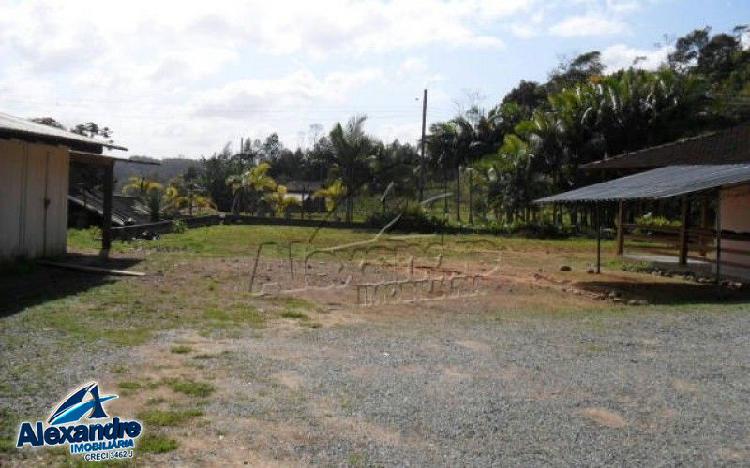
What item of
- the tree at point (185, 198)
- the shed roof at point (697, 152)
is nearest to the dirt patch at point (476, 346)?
the shed roof at point (697, 152)

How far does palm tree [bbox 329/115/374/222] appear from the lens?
34125mm

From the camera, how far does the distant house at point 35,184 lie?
39.6ft

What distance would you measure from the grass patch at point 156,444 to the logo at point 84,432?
60mm

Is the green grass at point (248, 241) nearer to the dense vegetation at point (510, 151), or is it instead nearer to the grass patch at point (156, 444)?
the dense vegetation at point (510, 151)

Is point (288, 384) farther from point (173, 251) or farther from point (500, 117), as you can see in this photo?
point (500, 117)

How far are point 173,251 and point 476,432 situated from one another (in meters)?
13.9

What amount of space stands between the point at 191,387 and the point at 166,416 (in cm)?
74

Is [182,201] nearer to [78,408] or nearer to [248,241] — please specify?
[248,241]

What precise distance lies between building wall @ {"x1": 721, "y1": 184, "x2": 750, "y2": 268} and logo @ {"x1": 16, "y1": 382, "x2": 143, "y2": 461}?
48.7 feet

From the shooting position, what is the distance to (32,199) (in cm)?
1309

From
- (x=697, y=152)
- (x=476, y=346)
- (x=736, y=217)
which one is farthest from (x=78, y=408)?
(x=697, y=152)

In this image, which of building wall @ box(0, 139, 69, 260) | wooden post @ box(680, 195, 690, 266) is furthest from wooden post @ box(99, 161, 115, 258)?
wooden post @ box(680, 195, 690, 266)

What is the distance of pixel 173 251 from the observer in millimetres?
17281

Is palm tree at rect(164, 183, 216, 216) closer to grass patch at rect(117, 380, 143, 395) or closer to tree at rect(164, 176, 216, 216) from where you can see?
tree at rect(164, 176, 216, 216)
